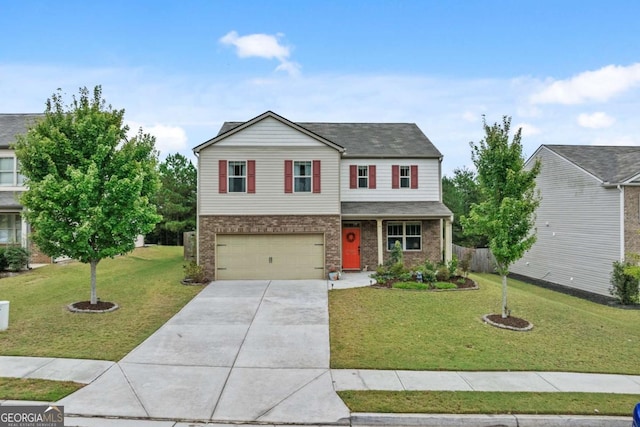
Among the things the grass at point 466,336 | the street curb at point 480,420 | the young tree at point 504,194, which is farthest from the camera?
the young tree at point 504,194

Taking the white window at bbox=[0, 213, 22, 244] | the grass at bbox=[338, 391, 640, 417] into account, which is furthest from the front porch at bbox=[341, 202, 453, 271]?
the white window at bbox=[0, 213, 22, 244]

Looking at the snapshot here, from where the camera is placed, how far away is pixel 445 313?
1145 centimetres

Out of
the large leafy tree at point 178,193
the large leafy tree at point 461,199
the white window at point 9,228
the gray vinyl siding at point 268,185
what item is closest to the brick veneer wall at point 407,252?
the gray vinyl siding at point 268,185

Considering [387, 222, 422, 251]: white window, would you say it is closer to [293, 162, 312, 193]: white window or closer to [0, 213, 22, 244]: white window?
[293, 162, 312, 193]: white window

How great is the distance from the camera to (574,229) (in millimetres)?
20047

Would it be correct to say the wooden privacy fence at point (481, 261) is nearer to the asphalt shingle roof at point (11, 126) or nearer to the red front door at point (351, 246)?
the red front door at point (351, 246)

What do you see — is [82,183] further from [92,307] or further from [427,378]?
[427,378]

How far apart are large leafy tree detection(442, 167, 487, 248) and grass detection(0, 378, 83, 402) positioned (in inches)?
909

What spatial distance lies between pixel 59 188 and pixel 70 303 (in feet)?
13.2

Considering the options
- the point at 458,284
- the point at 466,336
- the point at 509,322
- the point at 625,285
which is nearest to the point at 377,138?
the point at 458,284

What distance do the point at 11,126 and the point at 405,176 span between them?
23162mm

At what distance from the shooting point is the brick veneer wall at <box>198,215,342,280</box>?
53.2 feet

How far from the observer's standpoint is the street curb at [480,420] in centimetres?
555

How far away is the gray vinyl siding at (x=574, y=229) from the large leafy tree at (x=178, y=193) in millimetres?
25735
